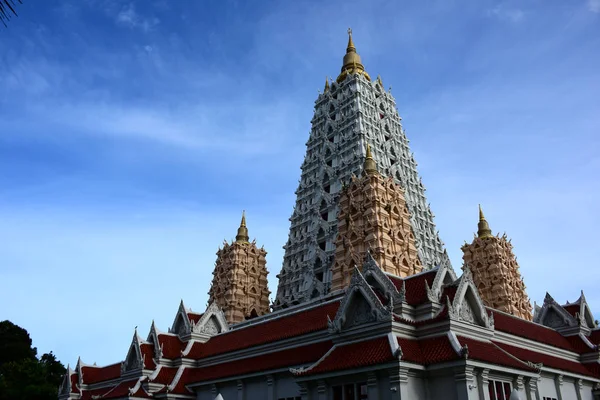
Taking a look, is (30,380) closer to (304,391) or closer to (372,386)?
(304,391)

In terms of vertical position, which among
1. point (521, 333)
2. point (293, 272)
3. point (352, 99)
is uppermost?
point (352, 99)

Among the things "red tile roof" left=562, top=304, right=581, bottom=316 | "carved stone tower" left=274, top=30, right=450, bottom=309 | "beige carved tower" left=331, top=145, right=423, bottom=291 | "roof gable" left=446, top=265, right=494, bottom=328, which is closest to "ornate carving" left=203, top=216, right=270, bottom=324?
"carved stone tower" left=274, top=30, right=450, bottom=309

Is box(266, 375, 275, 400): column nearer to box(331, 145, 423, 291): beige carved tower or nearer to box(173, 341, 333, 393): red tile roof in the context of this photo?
box(173, 341, 333, 393): red tile roof

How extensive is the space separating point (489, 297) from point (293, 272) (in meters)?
25.2

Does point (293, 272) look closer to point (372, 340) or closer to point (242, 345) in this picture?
point (242, 345)

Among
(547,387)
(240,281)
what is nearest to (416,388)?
(547,387)

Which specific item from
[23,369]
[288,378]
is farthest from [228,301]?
[288,378]

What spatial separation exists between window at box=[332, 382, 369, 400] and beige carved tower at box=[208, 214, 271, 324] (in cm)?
4418

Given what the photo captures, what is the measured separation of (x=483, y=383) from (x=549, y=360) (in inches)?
388

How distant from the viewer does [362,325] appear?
2492 centimetres

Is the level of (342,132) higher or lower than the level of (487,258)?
higher

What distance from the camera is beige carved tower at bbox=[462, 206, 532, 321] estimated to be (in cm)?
6719

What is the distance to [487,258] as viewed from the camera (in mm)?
70438

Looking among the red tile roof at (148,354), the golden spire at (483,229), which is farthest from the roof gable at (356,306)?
the golden spire at (483,229)
